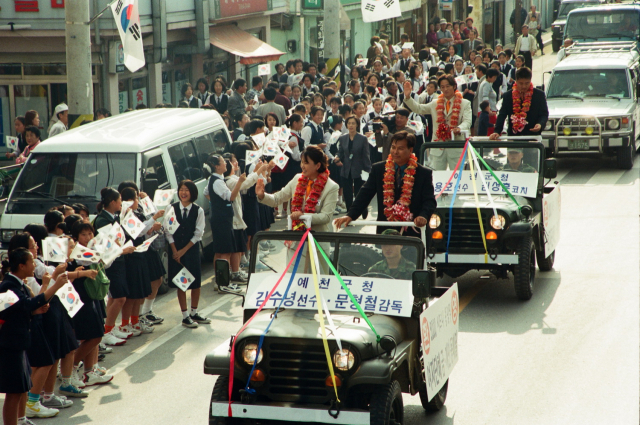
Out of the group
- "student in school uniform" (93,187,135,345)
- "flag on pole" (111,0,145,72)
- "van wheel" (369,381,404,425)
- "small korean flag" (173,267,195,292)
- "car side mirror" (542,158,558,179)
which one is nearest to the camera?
"van wheel" (369,381,404,425)

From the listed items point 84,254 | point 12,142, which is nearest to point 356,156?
point 12,142

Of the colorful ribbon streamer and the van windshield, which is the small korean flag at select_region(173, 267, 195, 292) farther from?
the colorful ribbon streamer

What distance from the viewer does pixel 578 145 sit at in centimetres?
1811

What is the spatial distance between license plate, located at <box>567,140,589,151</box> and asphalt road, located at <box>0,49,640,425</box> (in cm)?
578

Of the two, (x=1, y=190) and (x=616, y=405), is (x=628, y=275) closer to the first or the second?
(x=616, y=405)

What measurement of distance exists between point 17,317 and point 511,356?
4637 mm

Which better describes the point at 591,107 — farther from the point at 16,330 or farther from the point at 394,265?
the point at 16,330

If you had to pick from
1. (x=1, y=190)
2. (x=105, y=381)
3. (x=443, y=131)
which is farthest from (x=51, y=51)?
(x=105, y=381)

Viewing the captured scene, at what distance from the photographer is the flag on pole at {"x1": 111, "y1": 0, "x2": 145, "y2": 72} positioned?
45.1ft

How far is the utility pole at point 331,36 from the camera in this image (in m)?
23.7

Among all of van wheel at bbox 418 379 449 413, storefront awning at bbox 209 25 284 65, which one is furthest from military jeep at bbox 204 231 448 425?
storefront awning at bbox 209 25 284 65

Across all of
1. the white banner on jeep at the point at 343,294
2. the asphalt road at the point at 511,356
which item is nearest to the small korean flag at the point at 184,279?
the asphalt road at the point at 511,356

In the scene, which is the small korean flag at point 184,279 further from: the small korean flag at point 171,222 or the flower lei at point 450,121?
the flower lei at point 450,121

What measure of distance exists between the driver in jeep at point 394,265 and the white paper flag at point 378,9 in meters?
16.7
